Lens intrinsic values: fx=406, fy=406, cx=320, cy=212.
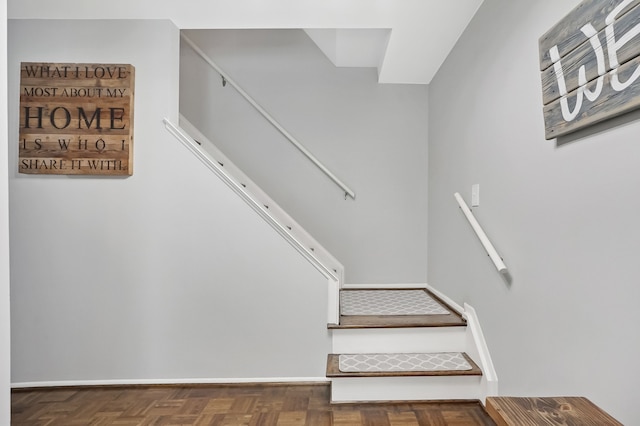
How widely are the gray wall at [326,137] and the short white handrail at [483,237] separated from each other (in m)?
1.14

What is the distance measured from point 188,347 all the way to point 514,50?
2494 mm

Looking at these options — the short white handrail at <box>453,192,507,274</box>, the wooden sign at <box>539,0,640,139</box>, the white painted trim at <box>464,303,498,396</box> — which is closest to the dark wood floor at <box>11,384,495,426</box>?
the white painted trim at <box>464,303,498,396</box>

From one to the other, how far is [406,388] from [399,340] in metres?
0.30

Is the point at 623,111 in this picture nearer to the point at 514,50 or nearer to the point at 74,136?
the point at 514,50

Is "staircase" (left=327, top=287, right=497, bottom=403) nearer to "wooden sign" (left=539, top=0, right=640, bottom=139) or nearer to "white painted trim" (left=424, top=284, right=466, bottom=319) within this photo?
"white painted trim" (left=424, top=284, right=466, bottom=319)

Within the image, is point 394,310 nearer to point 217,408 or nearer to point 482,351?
point 482,351

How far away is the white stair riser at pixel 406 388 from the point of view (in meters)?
2.28

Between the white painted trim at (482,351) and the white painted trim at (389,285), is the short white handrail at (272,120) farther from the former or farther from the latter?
the white painted trim at (482,351)

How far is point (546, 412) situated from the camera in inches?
46.0

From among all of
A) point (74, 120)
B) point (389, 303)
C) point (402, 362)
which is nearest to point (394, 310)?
point (389, 303)

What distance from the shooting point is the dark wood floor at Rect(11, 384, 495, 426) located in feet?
6.93

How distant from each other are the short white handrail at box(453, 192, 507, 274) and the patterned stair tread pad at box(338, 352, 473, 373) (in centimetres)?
68

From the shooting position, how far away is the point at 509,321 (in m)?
1.99

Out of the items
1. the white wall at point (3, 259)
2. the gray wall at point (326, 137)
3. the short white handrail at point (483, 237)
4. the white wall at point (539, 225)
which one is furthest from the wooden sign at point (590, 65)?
the gray wall at point (326, 137)
